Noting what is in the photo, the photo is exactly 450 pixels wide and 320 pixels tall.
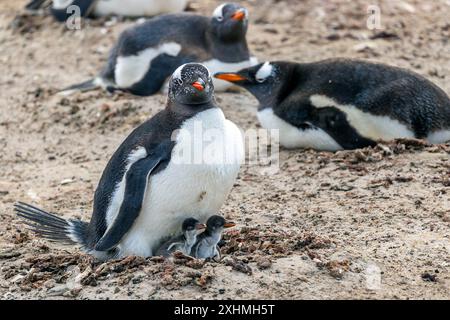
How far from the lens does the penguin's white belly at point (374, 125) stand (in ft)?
21.0

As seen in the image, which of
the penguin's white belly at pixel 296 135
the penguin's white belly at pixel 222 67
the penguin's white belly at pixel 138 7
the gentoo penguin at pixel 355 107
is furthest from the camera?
the penguin's white belly at pixel 138 7

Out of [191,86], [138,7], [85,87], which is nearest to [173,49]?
[85,87]

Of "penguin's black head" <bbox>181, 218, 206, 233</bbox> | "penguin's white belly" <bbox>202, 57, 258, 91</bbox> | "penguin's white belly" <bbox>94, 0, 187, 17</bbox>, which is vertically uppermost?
"penguin's black head" <bbox>181, 218, 206, 233</bbox>

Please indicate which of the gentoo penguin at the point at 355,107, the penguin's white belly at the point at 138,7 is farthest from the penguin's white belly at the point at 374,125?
the penguin's white belly at the point at 138,7

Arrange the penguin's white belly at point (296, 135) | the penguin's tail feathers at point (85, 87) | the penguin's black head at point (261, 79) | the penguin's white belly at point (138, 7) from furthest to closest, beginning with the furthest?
the penguin's white belly at point (138, 7), the penguin's tail feathers at point (85, 87), the penguin's black head at point (261, 79), the penguin's white belly at point (296, 135)

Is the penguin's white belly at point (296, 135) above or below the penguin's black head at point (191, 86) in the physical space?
below

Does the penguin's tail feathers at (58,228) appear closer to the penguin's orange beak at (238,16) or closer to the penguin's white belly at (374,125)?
the penguin's white belly at (374,125)

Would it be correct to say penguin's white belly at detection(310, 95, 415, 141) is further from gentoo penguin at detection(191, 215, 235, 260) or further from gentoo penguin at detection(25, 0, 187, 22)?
gentoo penguin at detection(25, 0, 187, 22)

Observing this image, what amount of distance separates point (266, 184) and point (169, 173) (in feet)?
5.70

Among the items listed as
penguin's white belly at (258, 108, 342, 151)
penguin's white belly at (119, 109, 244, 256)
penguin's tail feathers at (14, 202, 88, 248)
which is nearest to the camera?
penguin's white belly at (119, 109, 244, 256)

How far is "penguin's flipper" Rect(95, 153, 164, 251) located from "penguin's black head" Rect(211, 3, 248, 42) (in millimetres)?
3607

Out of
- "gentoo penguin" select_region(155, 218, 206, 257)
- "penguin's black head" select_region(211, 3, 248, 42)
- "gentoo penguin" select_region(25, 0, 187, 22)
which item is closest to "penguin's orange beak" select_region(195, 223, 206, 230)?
"gentoo penguin" select_region(155, 218, 206, 257)

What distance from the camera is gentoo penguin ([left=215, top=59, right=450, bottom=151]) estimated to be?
20.9ft
